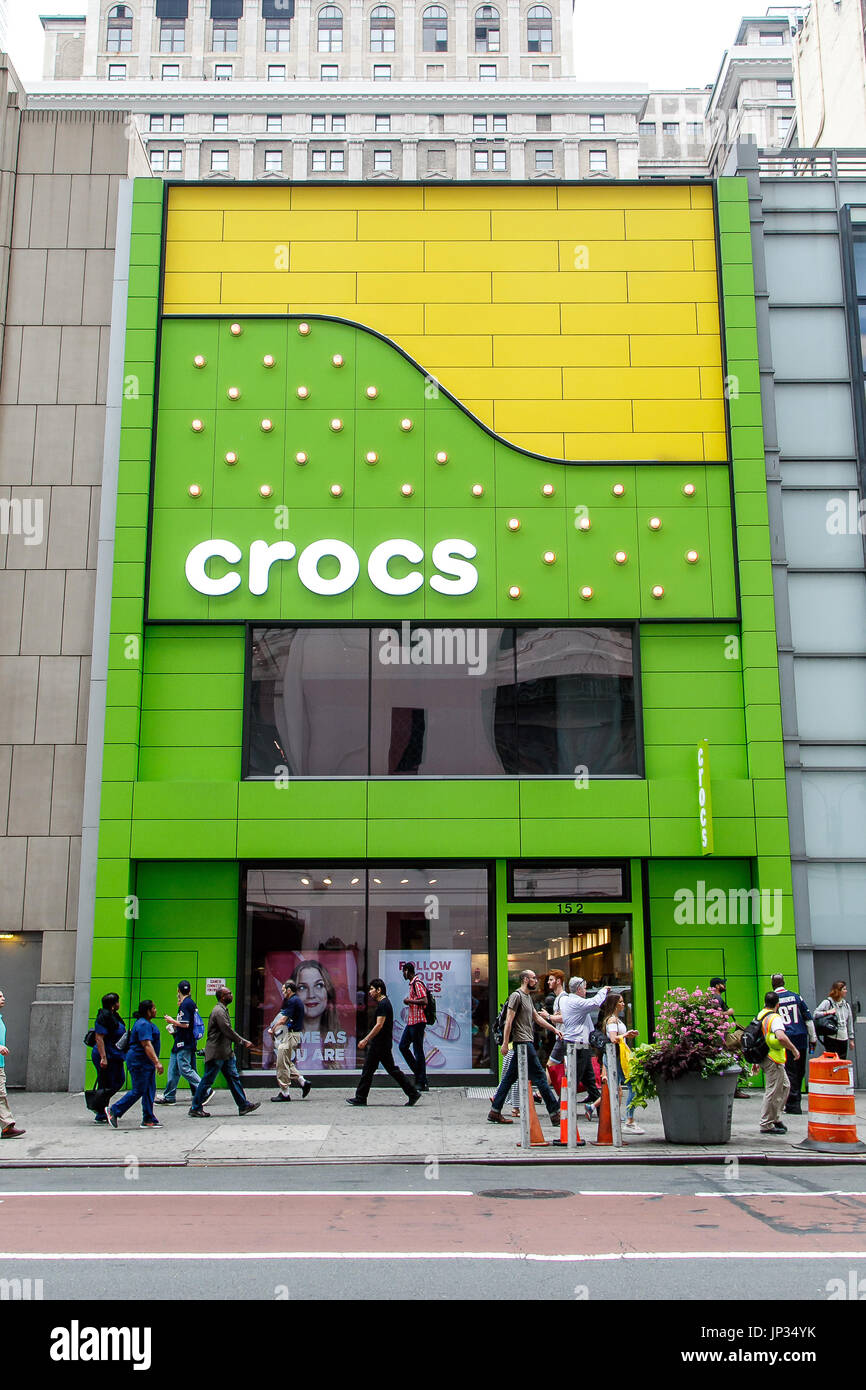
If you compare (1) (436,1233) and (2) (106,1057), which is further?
(2) (106,1057)

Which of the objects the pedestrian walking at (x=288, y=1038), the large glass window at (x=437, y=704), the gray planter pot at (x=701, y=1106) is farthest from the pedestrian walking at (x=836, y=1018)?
the pedestrian walking at (x=288, y=1038)

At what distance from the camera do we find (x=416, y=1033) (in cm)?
1703

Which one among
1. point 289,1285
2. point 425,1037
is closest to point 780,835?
point 425,1037

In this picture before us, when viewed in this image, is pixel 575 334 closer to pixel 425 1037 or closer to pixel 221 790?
pixel 221 790

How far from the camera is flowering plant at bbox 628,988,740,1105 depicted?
12992mm

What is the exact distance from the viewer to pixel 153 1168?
12.2 metres

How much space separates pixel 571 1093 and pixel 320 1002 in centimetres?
624

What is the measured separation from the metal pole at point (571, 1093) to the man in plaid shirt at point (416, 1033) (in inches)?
148

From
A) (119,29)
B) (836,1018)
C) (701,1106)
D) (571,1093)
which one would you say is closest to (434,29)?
(119,29)

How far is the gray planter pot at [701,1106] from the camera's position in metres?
13.0

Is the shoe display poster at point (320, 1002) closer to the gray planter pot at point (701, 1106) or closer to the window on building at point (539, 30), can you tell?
the gray planter pot at point (701, 1106)

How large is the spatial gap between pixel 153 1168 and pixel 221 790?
7.10m

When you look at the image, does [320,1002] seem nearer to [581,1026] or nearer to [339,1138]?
[339,1138]

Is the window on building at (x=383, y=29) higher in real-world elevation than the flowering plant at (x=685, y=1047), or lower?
higher
